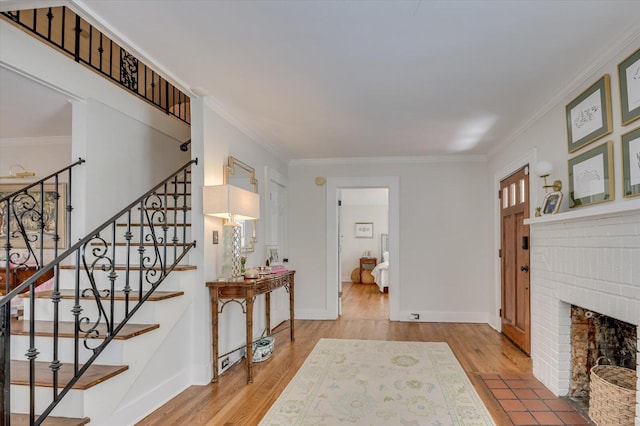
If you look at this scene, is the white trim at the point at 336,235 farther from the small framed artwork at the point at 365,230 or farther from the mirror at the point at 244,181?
the small framed artwork at the point at 365,230

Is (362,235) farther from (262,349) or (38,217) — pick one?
(38,217)

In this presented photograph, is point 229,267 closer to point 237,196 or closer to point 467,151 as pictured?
point 237,196

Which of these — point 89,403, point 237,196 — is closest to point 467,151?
point 237,196

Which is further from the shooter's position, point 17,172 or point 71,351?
point 17,172

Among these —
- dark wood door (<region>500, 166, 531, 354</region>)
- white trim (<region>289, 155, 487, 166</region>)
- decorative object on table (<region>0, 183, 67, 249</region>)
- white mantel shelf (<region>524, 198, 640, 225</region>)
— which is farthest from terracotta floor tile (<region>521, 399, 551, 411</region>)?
decorative object on table (<region>0, 183, 67, 249</region>)

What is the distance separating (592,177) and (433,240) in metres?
3.06

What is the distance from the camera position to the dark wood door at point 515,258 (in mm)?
3986

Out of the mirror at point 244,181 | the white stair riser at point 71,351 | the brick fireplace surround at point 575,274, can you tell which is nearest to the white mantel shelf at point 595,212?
the brick fireplace surround at point 575,274

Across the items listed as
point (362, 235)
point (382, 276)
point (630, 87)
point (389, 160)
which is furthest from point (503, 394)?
point (362, 235)

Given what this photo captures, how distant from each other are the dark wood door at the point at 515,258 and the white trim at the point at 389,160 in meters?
0.82

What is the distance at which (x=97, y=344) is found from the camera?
2.47 meters

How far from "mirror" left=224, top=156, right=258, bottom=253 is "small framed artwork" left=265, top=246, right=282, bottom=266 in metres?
0.44

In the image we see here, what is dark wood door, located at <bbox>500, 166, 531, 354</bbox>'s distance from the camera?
3.99 meters

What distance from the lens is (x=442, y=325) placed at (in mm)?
5312
